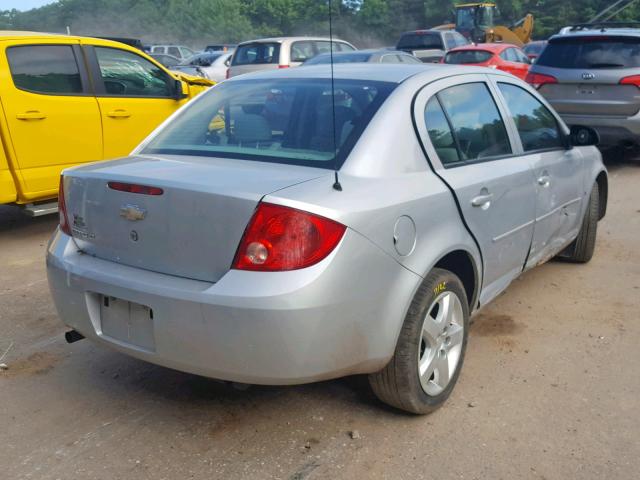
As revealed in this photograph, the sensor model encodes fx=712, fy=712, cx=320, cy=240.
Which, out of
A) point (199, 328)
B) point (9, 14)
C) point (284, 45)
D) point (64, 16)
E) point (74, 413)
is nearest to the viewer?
point (199, 328)

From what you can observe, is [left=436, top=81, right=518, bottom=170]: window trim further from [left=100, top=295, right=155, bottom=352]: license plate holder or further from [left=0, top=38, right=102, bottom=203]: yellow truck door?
[left=0, top=38, right=102, bottom=203]: yellow truck door

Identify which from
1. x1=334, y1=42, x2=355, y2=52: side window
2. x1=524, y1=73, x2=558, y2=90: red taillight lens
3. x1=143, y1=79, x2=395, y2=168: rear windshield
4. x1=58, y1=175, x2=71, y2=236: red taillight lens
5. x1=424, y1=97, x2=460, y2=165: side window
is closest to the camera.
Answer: x1=143, y1=79, x2=395, y2=168: rear windshield

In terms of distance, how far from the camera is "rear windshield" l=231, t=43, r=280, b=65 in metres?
14.7

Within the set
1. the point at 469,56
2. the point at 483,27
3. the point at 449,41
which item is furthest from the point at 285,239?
the point at 483,27

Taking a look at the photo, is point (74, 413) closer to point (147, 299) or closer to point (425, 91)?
point (147, 299)

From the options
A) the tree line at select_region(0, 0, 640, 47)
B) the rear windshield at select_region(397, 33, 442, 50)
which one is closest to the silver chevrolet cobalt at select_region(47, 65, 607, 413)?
the rear windshield at select_region(397, 33, 442, 50)

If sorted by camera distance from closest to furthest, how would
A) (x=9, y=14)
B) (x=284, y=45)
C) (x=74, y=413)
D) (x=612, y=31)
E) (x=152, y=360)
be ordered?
(x=152, y=360) < (x=74, y=413) < (x=612, y=31) < (x=284, y=45) < (x=9, y=14)

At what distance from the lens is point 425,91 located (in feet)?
11.4

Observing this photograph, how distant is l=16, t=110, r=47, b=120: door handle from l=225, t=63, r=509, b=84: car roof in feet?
8.86

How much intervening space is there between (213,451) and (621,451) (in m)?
1.71

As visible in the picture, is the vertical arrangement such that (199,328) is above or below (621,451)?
above

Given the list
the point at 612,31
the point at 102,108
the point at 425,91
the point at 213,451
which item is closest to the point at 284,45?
the point at 612,31

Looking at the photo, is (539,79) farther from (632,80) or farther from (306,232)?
(306,232)

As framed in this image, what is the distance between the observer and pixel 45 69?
6.27 metres
